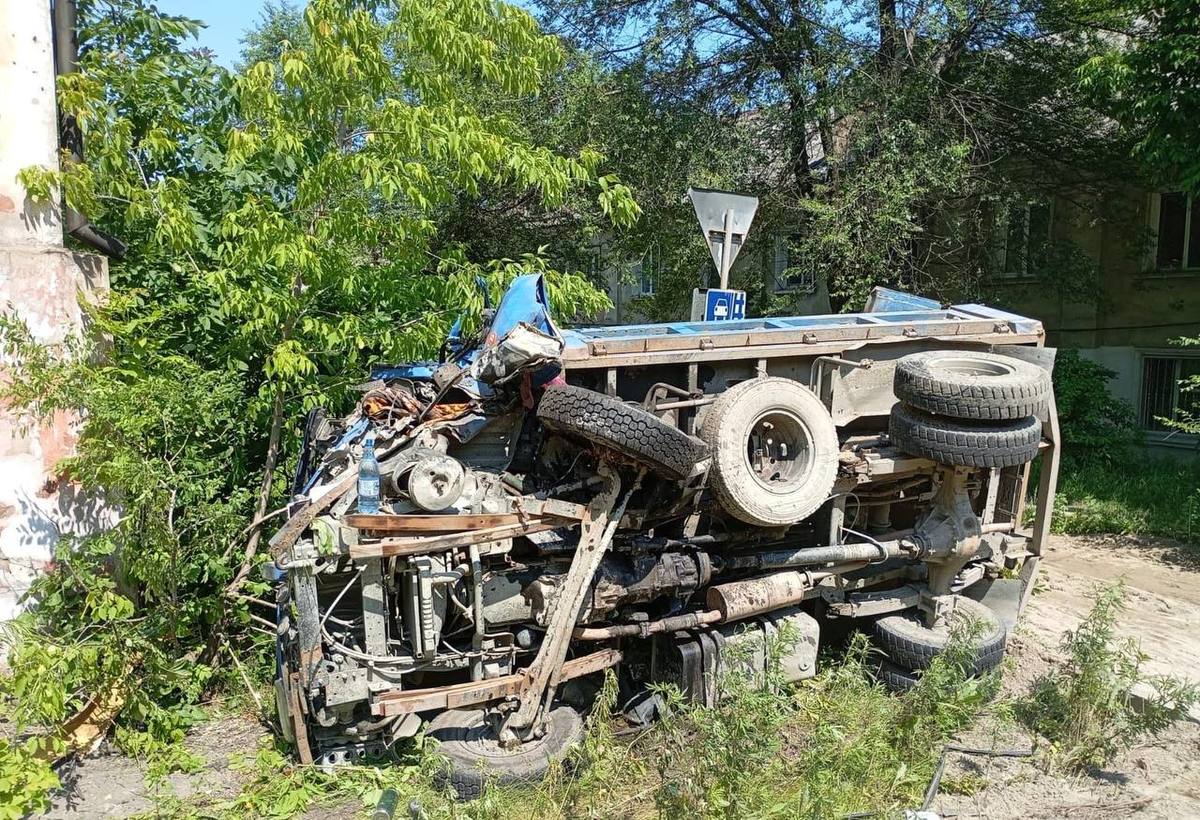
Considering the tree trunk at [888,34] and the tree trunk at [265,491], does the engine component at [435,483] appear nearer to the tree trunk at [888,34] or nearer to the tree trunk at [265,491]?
the tree trunk at [265,491]

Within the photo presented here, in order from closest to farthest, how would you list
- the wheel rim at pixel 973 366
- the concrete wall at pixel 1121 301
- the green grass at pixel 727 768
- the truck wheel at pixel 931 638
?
1. the green grass at pixel 727 768
2. the truck wheel at pixel 931 638
3. the wheel rim at pixel 973 366
4. the concrete wall at pixel 1121 301

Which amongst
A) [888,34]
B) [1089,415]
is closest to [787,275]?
[888,34]

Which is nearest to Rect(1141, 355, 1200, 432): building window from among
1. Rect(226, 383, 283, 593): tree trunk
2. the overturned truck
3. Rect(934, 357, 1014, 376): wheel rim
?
the overturned truck

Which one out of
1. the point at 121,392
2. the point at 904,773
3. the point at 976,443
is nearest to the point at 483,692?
the point at 904,773

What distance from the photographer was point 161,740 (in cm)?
511

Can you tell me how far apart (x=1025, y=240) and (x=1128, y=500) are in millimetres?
4606

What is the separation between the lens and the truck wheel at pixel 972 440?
16.9ft

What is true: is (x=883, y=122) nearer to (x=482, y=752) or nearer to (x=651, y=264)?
(x=651, y=264)

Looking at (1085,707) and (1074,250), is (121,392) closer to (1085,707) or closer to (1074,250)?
(1085,707)

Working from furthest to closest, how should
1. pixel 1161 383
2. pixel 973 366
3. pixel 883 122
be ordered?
pixel 1161 383
pixel 883 122
pixel 973 366

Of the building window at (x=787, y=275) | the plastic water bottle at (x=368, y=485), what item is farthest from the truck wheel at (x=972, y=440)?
the building window at (x=787, y=275)

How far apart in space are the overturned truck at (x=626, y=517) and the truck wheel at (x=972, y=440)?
2cm

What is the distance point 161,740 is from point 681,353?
389cm

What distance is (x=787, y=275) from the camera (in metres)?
12.0
